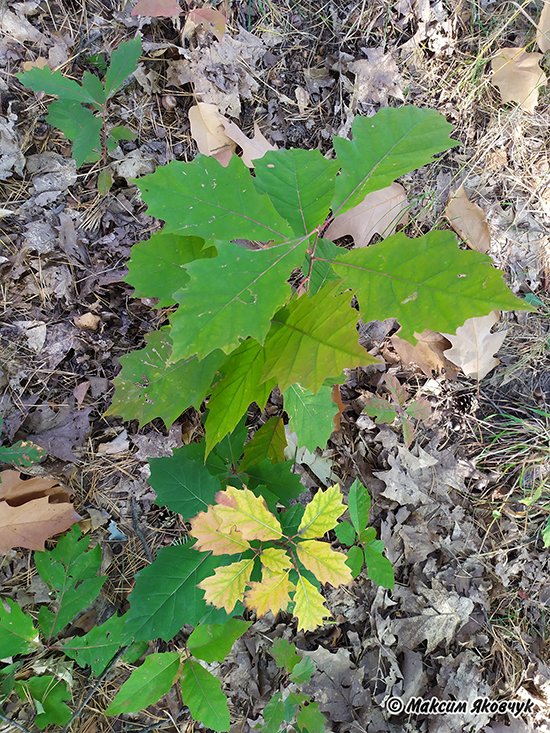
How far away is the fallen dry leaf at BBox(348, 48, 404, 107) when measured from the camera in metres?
2.45

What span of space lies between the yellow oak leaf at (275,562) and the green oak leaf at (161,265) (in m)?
0.89

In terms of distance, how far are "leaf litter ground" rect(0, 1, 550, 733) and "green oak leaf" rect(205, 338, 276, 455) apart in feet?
2.80

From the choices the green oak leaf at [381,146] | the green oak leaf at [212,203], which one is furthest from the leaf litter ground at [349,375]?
the green oak leaf at [381,146]

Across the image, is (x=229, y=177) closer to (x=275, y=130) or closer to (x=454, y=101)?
(x=275, y=130)

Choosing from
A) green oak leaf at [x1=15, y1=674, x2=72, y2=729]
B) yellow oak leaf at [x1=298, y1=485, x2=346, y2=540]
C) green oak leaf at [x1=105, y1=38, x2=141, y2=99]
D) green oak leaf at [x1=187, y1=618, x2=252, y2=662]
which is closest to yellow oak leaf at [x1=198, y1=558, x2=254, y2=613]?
yellow oak leaf at [x1=298, y1=485, x2=346, y2=540]

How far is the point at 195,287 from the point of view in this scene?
1095 millimetres

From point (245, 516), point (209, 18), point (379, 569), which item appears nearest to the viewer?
point (245, 516)

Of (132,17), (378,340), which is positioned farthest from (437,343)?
(132,17)

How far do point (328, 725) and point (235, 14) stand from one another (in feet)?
11.7

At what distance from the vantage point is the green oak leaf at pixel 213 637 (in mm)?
1622

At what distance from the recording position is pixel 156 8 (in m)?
2.04

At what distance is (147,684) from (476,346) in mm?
2178

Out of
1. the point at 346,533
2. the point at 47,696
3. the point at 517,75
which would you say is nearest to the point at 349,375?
the point at 346,533

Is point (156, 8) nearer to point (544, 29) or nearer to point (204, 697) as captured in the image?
point (544, 29)
